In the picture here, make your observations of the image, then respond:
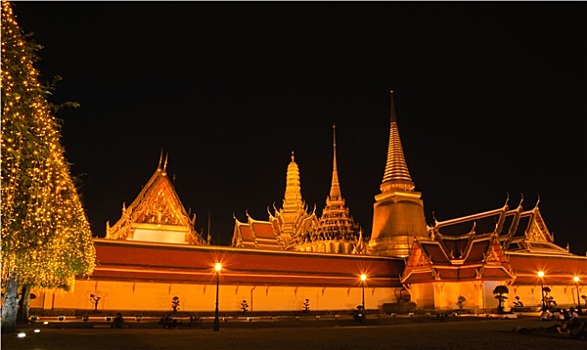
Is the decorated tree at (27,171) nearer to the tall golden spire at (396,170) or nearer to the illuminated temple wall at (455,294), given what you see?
the illuminated temple wall at (455,294)

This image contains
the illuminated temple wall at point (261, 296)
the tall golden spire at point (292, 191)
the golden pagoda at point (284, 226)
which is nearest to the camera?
the illuminated temple wall at point (261, 296)

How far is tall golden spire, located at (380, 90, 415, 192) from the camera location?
61500 millimetres

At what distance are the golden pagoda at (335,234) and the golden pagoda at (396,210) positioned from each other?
226 centimetres

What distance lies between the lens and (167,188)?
1783 inches

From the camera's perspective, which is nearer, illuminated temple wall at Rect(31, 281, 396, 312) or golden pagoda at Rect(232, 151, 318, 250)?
illuminated temple wall at Rect(31, 281, 396, 312)

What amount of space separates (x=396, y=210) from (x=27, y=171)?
50453mm

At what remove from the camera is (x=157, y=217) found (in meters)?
44.7

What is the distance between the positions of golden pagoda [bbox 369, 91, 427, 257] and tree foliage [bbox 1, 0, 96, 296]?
43401 millimetres

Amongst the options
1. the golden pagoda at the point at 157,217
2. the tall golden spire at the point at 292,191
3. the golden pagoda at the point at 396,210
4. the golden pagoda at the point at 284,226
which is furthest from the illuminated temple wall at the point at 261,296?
the tall golden spire at the point at 292,191

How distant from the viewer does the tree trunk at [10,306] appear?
18.6 metres

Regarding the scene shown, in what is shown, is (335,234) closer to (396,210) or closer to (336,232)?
(336,232)

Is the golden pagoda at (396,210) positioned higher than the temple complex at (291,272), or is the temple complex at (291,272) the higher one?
the golden pagoda at (396,210)

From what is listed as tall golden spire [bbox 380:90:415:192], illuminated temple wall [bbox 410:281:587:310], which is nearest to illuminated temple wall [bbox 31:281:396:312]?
illuminated temple wall [bbox 410:281:587:310]

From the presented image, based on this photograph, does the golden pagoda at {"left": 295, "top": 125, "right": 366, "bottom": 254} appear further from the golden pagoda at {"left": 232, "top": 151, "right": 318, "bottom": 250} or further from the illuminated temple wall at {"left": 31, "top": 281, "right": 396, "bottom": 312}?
the illuminated temple wall at {"left": 31, "top": 281, "right": 396, "bottom": 312}
